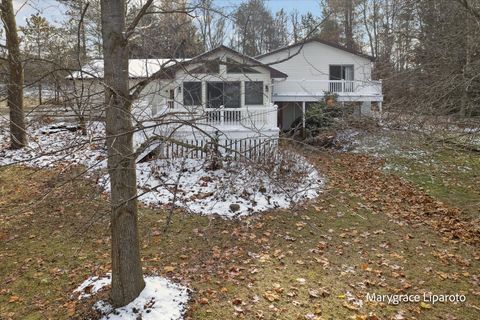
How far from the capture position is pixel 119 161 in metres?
3.45

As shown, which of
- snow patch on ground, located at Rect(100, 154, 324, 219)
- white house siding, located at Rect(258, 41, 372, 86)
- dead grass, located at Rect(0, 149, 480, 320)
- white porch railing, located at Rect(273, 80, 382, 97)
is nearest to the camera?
dead grass, located at Rect(0, 149, 480, 320)

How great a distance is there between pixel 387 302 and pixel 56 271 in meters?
4.56

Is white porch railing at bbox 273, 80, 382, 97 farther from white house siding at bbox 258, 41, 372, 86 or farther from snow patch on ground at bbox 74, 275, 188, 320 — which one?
snow patch on ground at bbox 74, 275, 188, 320

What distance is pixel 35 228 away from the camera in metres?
6.99

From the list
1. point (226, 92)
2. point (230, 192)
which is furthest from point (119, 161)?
point (230, 192)

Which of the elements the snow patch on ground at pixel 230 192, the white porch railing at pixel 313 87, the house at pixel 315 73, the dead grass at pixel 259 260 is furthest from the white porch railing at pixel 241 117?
the white porch railing at pixel 313 87

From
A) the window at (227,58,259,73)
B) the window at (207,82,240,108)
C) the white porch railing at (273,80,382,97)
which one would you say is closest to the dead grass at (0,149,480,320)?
the window at (207,82,240,108)

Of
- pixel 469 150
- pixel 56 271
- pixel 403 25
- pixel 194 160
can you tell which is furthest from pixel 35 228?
pixel 403 25

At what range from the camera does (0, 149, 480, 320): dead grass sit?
4414 mm

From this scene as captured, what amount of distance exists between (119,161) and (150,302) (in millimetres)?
1798

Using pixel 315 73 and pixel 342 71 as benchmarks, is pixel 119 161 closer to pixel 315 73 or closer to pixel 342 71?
pixel 315 73

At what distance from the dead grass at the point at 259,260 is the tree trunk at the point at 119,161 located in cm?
37

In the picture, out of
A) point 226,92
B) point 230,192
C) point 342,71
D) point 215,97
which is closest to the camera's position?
point 215,97

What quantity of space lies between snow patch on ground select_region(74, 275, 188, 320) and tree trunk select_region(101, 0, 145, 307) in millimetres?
101
